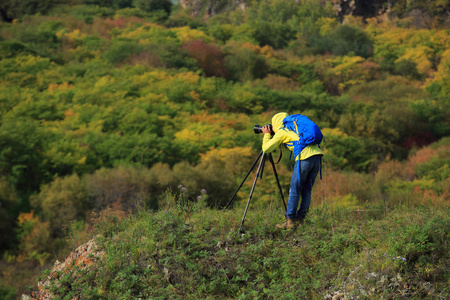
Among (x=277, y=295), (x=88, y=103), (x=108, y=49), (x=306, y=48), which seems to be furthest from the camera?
(x=306, y=48)

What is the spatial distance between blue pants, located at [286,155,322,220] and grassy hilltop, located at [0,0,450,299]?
8.1 inches

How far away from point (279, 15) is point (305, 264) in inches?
2305

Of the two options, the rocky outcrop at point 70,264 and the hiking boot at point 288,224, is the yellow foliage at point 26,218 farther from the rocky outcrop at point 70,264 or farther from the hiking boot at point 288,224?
the hiking boot at point 288,224

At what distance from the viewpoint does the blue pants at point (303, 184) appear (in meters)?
4.03

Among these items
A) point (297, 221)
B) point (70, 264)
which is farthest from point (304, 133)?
point (70, 264)

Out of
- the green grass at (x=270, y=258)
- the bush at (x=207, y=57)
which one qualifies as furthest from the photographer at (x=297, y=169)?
the bush at (x=207, y=57)

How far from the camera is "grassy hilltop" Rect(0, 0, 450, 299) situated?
148 inches

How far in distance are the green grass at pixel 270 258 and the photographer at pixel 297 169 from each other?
16 centimetres

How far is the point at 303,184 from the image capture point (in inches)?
165

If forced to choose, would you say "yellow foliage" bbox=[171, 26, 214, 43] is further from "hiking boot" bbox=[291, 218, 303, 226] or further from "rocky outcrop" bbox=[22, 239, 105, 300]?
"hiking boot" bbox=[291, 218, 303, 226]

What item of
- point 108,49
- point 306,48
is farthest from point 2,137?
point 306,48

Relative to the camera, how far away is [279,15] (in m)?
58.4

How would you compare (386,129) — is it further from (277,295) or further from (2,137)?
(277,295)

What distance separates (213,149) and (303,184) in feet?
47.4
